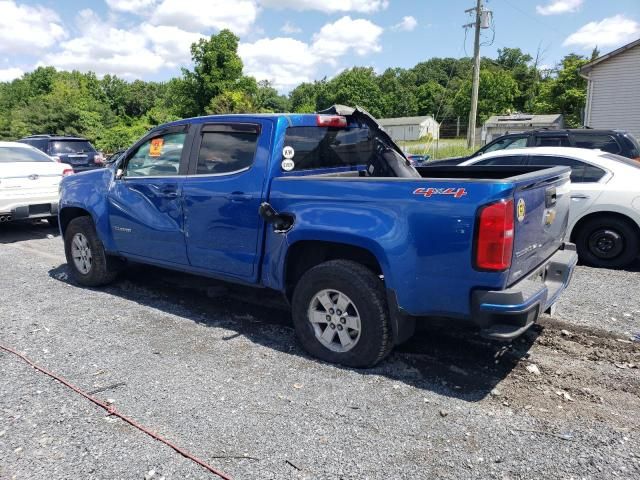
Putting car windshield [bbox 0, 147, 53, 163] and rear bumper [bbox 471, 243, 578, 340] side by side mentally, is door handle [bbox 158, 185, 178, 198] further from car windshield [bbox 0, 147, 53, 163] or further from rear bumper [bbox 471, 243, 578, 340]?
car windshield [bbox 0, 147, 53, 163]

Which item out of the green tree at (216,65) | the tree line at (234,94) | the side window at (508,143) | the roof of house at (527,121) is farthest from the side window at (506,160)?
the green tree at (216,65)

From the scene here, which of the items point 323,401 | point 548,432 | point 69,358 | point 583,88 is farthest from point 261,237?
point 583,88

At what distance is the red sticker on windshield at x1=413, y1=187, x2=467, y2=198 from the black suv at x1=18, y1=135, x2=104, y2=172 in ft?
41.8

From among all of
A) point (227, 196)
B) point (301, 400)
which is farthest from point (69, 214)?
point (301, 400)

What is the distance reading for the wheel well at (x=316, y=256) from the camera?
150 inches

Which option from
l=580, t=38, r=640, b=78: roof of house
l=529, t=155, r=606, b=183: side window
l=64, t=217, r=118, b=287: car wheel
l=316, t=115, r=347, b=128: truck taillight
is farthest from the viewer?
l=580, t=38, r=640, b=78: roof of house

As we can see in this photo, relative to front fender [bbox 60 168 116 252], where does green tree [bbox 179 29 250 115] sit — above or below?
above

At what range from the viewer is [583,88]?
47.3 metres

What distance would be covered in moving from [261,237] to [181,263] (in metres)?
1.14

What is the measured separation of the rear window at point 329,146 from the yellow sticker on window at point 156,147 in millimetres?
1558

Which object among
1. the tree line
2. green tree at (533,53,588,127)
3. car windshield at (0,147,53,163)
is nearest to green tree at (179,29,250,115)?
the tree line

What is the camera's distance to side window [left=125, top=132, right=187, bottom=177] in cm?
493

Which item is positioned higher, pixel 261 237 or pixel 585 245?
pixel 261 237

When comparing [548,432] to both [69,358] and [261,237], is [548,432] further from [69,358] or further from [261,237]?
[69,358]
